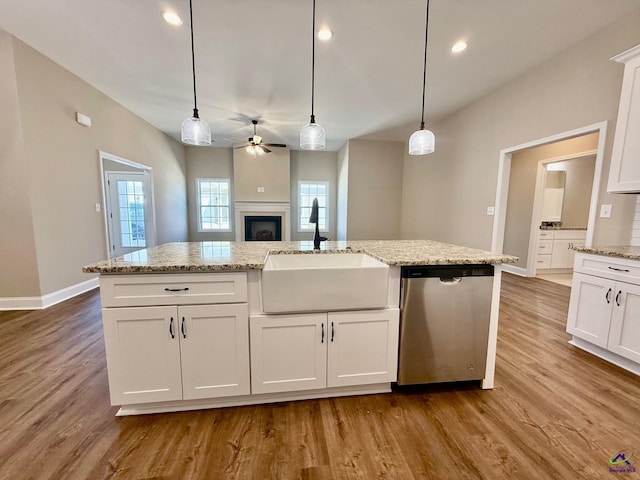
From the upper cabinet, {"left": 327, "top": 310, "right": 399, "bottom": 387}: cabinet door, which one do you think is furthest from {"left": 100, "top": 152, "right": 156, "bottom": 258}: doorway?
the upper cabinet

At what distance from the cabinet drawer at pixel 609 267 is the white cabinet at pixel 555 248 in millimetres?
2818

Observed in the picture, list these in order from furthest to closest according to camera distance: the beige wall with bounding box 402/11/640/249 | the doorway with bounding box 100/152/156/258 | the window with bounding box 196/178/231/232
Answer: the window with bounding box 196/178/231/232 < the doorway with bounding box 100/152/156/258 < the beige wall with bounding box 402/11/640/249

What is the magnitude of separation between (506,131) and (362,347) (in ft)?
11.5

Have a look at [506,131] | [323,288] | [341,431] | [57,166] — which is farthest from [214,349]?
[506,131]

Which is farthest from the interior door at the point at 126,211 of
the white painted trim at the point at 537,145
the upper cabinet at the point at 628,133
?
the upper cabinet at the point at 628,133

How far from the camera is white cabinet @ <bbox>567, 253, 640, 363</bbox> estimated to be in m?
1.82

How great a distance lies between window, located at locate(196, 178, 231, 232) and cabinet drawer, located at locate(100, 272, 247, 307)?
5776mm

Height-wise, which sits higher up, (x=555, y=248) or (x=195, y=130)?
(x=195, y=130)

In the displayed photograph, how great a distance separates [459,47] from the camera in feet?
8.62

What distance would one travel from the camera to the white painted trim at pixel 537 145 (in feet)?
7.81

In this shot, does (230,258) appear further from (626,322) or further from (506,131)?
(506,131)

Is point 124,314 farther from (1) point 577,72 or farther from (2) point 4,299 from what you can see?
(1) point 577,72

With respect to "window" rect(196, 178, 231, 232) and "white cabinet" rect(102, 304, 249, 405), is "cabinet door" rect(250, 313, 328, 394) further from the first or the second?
"window" rect(196, 178, 231, 232)

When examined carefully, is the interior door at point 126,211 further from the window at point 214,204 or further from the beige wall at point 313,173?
the beige wall at point 313,173
